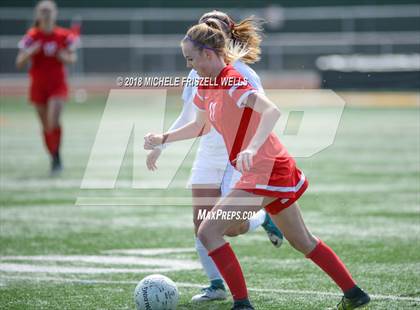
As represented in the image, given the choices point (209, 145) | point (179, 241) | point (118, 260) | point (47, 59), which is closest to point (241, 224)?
point (209, 145)

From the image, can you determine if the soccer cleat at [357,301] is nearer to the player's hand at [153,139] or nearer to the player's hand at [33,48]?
the player's hand at [153,139]

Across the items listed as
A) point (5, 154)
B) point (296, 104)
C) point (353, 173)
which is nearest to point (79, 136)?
point (5, 154)

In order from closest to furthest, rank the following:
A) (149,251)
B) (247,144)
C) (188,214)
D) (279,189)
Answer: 1. (279,189)
2. (247,144)
3. (149,251)
4. (188,214)

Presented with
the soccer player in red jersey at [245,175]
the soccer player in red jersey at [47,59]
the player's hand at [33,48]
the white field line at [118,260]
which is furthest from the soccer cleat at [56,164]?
the soccer player in red jersey at [245,175]

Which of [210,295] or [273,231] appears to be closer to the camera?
[210,295]

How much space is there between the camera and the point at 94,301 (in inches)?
240

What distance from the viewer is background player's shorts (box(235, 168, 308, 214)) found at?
5.31 metres

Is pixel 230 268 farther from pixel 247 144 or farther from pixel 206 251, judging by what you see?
pixel 206 251

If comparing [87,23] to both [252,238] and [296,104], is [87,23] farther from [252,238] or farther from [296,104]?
[252,238]

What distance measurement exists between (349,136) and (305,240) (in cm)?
1264

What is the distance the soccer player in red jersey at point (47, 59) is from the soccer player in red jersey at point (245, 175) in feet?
27.7

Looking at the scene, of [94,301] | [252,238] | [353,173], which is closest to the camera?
[94,301]

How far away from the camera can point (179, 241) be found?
8.41m

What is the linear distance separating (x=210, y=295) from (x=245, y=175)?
1.17 meters
